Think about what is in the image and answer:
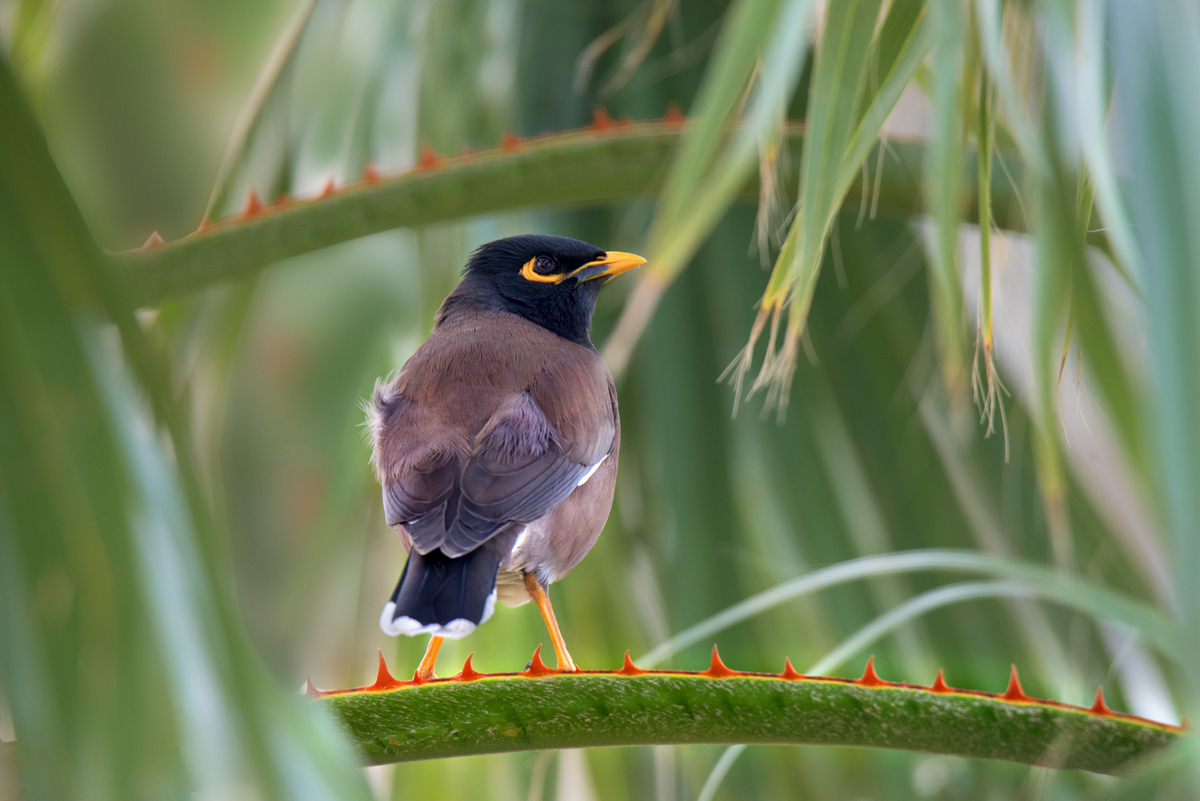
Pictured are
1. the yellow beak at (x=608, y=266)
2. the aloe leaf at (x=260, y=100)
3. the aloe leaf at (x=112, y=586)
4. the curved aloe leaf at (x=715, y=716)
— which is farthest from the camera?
the aloe leaf at (x=260, y=100)

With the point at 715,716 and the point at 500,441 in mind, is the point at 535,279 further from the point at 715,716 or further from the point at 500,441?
the point at 715,716

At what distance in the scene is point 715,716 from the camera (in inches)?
27.3

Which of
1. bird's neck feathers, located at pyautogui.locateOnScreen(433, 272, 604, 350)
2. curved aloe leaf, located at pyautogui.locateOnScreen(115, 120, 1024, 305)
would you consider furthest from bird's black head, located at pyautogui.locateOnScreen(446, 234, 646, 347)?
curved aloe leaf, located at pyautogui.locateOnScreen(115, 120, 1024, 305)

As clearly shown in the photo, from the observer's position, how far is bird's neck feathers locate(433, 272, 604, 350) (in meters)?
1.28

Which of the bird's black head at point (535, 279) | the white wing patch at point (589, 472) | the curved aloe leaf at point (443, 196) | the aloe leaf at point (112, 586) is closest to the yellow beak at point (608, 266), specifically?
the bird's black head at point (535, 279)

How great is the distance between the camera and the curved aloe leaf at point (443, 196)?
96 cm

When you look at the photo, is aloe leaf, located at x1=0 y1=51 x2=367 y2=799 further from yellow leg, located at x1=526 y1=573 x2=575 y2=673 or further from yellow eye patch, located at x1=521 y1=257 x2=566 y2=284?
yellow eye patch, located at x1=521 y1=257 x2=566 y2=284

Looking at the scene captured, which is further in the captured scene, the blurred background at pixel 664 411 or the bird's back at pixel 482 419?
the blurred background at pixel 664 411

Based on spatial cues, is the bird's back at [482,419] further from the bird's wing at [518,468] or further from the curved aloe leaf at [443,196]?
the curved aloe leaf at [443,196]

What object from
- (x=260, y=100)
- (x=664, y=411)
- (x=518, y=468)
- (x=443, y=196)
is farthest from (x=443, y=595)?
(x=260, y=100)

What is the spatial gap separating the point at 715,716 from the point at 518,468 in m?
0.38

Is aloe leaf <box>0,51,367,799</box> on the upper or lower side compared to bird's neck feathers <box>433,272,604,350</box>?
upper

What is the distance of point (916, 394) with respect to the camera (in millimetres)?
1518

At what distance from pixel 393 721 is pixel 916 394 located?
105 centimetres
